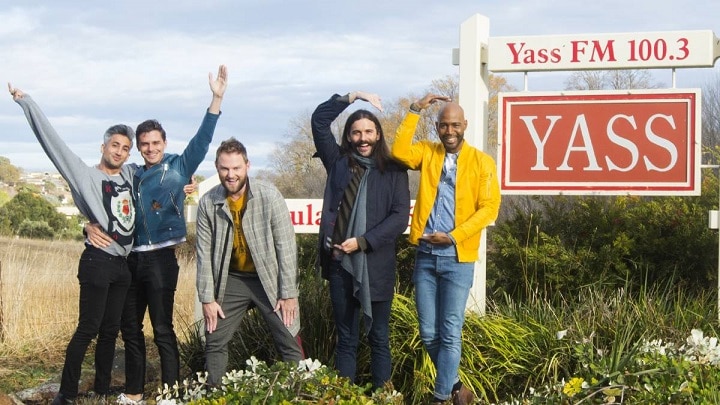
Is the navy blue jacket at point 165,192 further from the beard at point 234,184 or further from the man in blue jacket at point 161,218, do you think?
the beard at point 234,184

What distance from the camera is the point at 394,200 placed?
17.9 feet

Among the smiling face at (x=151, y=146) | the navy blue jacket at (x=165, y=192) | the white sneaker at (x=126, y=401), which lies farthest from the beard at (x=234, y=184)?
the white sneaker at (x=126, y=401)

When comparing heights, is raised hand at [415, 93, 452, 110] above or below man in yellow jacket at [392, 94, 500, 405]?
above

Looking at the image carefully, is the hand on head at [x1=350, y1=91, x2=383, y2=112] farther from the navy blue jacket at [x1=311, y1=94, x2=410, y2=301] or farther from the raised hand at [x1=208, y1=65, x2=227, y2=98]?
the raised hand at [x1=208, y1=65, x2=227, y2=98]

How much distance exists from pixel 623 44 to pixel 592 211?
6.64ft

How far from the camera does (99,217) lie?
18.8ft

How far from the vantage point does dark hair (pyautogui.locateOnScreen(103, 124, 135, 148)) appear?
5.80m

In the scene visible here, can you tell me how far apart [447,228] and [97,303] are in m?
2.26

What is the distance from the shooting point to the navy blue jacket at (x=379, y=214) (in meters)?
5.32

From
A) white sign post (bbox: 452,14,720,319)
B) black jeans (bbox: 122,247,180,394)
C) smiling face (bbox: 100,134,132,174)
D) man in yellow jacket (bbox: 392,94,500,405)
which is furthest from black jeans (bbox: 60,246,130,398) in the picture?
white sign post (bbox: 452,14,720,319)

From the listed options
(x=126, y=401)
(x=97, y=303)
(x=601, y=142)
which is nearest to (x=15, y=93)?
(x=97, y=303)

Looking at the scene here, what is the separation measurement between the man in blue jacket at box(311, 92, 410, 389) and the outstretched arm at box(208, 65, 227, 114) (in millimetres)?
941

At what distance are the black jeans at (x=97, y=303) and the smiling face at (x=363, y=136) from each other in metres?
1.69

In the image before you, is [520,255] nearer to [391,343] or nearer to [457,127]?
[391,343]
